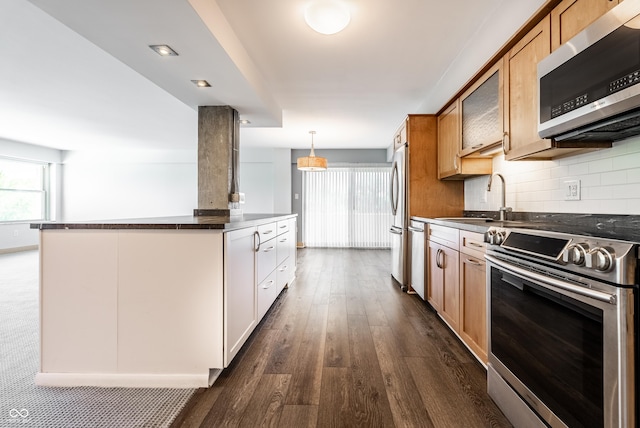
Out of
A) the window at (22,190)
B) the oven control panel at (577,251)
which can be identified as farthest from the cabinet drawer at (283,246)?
the window at (22,190)

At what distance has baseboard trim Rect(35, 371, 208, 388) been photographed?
1.66 m

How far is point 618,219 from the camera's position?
153 cm

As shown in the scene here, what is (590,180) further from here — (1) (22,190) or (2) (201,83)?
(1) (22,190)

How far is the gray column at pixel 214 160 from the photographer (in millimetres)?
3262

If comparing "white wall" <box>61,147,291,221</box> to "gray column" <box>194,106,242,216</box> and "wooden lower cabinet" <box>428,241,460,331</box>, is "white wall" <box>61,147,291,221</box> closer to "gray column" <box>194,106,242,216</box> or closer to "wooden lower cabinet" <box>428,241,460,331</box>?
"gray column" <box>194,106,242,216</box>

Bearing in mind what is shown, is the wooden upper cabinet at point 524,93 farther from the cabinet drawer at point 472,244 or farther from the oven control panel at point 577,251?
the oven control panel at point 577,251

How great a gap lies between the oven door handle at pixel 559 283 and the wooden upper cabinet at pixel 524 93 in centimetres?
74

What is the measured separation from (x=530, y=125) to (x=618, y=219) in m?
0.65

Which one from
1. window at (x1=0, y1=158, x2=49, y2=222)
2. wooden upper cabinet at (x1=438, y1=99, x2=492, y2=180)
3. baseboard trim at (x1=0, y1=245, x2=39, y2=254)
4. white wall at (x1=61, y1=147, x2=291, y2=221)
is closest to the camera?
wooden upper cabinet at (x1=438, y1=99, x2=492, y2=180)

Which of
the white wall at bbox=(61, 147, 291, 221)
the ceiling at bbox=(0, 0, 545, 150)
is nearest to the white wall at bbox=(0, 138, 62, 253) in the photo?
the white wall at bbox=(61, 147, 291, 221)

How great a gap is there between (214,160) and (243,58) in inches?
43.0

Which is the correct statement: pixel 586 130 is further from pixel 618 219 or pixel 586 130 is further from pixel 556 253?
pixel 556 253

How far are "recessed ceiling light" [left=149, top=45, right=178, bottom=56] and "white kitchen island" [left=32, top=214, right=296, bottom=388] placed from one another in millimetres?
1220

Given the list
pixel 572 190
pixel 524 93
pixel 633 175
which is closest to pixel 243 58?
pixel 524 93
